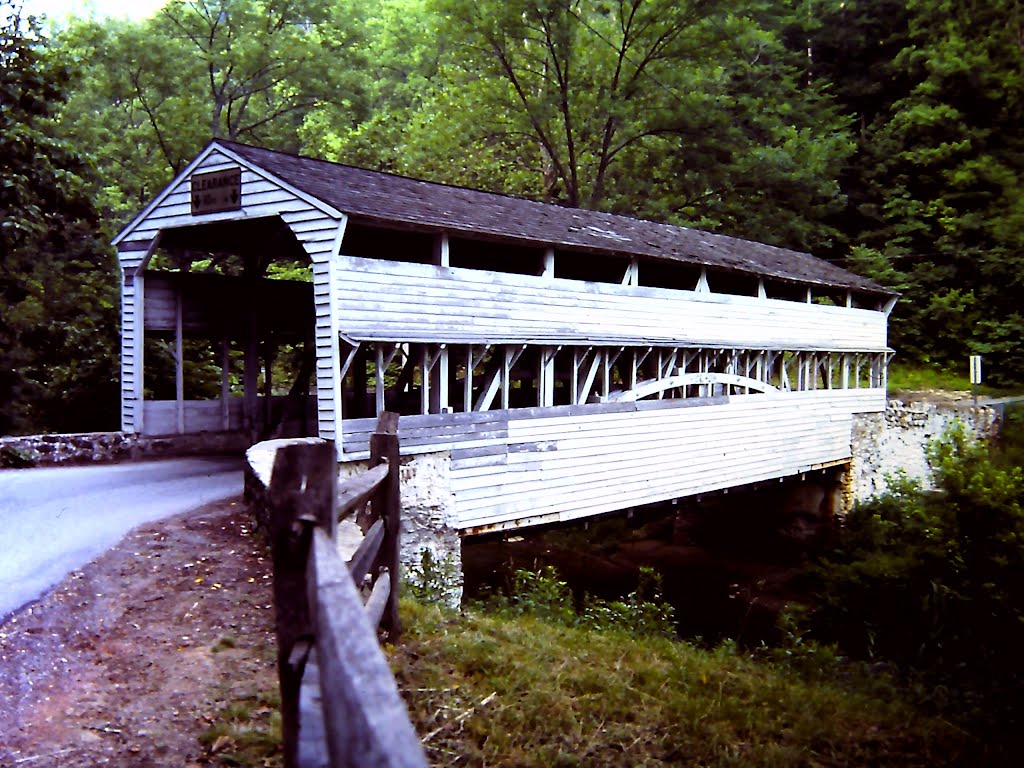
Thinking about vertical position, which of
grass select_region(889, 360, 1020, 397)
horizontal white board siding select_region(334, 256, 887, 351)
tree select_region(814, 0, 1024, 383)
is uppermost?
tree select_region(814, 0, 1024, 383)

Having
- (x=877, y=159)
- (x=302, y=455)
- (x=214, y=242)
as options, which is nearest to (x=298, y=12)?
(x=214, y=242)

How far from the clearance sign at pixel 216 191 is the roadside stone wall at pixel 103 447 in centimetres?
374

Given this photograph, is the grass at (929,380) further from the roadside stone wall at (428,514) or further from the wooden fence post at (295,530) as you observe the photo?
the wooden fence post at (295,530)

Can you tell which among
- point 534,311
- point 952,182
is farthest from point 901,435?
point 534,311

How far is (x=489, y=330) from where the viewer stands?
11.3 m

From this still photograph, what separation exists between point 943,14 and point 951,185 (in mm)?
6691

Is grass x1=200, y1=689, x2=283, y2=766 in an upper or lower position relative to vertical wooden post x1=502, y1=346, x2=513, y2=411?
lower

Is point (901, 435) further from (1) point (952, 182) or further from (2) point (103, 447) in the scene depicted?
(2) point (103, 447)

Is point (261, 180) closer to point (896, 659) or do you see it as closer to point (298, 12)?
point (896, 659)

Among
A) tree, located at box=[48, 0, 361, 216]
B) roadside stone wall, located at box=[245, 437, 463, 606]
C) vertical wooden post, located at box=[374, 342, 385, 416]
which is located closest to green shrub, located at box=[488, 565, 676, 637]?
roadside stone wall, located at box=[245, 437, 463, 606]

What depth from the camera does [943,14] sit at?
1209 inches

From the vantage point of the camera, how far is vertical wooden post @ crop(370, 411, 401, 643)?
497cm

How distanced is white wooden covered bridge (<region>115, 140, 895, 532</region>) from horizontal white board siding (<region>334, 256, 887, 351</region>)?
3cm

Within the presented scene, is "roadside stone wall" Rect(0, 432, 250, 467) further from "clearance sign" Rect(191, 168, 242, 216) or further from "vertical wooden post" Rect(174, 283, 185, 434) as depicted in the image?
"clearance sign" Rect(191, 168, 242, 216)
